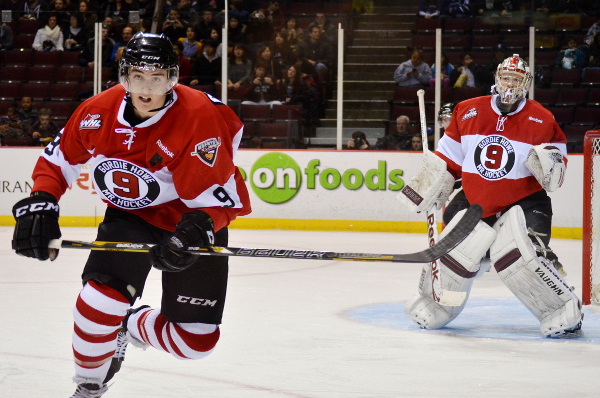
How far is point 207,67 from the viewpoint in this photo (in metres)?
8.46

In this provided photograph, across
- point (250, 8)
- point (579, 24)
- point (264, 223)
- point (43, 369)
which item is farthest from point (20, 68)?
point (43, 369)

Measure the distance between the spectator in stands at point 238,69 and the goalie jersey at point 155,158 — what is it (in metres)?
5.69

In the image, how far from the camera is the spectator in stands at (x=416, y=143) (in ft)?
25.9

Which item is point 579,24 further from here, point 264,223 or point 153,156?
point 153,156

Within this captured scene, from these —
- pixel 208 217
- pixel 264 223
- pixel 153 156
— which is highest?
pixel 153 156

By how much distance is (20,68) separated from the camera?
910 centimetres

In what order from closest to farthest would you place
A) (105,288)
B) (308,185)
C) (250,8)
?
1. (105,288)
2. (308,185)
3. (250,8)

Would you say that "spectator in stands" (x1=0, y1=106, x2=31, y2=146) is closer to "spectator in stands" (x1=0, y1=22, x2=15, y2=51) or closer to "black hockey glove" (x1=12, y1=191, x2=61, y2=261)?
"spectator in stands" (x1=0, y1=22, x2=15, y2=51)

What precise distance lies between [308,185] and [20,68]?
10.3 feet

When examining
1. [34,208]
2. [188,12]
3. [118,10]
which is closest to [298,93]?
[188,12]

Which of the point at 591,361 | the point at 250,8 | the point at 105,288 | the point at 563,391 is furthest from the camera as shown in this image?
the point at 250,8

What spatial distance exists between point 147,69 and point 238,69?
5.88 metres

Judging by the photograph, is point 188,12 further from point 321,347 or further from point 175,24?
point 321,347

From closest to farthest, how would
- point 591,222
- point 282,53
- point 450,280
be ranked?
point 450,280 → point 591,222 → point 282,53
